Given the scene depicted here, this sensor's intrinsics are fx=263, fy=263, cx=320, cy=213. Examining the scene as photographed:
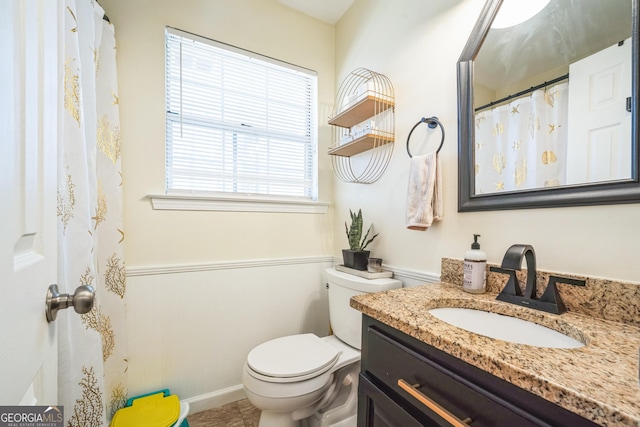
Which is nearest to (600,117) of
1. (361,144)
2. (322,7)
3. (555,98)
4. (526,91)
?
(555,98)

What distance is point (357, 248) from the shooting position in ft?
5.06

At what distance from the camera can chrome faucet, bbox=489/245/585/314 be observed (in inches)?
28.8

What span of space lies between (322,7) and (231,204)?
148 centimetres

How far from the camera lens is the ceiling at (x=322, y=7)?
176 centimetres

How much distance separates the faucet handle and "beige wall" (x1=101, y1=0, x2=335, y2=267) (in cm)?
132

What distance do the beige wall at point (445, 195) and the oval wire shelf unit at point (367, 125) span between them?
0.17 feet

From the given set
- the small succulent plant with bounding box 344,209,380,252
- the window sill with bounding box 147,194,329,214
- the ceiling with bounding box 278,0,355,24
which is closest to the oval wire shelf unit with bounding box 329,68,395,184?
the small succulent plant with bounding box 344,209,380,252

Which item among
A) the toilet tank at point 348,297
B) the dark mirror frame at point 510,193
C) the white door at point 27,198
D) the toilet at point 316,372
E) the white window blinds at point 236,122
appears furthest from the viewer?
the white window blinds at point 236,122

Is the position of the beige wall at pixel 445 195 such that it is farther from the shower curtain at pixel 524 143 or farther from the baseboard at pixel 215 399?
the baseboard at pixel 215 399

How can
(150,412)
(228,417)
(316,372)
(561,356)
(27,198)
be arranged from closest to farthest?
(27,198), (561,356), (316,372), (150,412), (228,417)

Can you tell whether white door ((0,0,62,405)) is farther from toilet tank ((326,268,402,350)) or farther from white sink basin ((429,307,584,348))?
toilet tank ((326,268,402,350))

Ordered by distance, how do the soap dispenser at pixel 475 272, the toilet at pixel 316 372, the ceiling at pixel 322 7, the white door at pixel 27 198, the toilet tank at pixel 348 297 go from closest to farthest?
the white door at pixel 27 198 → the soap dispenser at pixel 475 272 → the toilet at pixel 316 372 → the toilet tank at pixel 348 297 → the ceiling at pixel 322 7

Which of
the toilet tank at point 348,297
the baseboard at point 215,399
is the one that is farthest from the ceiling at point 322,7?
the baseboard at point 215,399

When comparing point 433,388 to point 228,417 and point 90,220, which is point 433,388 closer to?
point 90,220
